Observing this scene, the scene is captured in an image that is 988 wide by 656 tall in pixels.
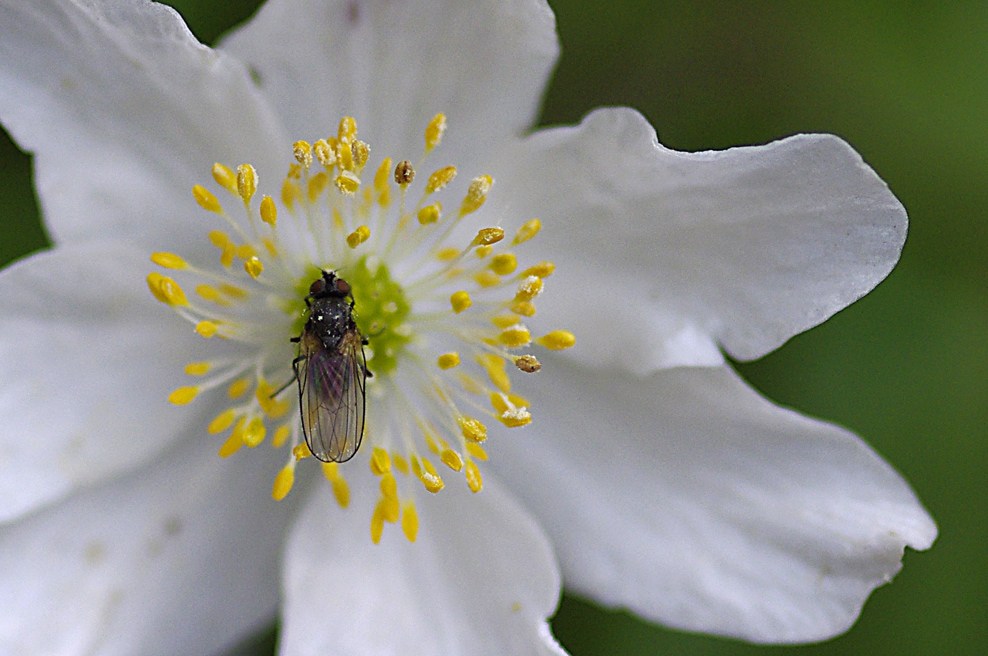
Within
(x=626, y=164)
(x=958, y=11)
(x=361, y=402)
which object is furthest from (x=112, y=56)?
(x=958, y=11)

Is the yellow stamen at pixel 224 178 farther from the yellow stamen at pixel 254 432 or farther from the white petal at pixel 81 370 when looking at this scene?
the yellow stamen at pixel 254 432

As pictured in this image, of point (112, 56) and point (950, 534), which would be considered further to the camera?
point (950, 534)

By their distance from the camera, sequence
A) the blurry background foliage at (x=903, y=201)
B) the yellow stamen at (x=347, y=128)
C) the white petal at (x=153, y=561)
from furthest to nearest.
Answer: the blurry background foliage at (x=903, y=201) < the white petal at (x=153, y=561) < the yellow stamen at (x=347, y=128)

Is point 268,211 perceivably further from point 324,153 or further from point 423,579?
point 423,579

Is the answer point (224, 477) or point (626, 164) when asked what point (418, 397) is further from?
point (626, 164)

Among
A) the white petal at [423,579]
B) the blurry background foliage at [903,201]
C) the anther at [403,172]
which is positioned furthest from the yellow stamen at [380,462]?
the blurry background foliage at [903,201]
